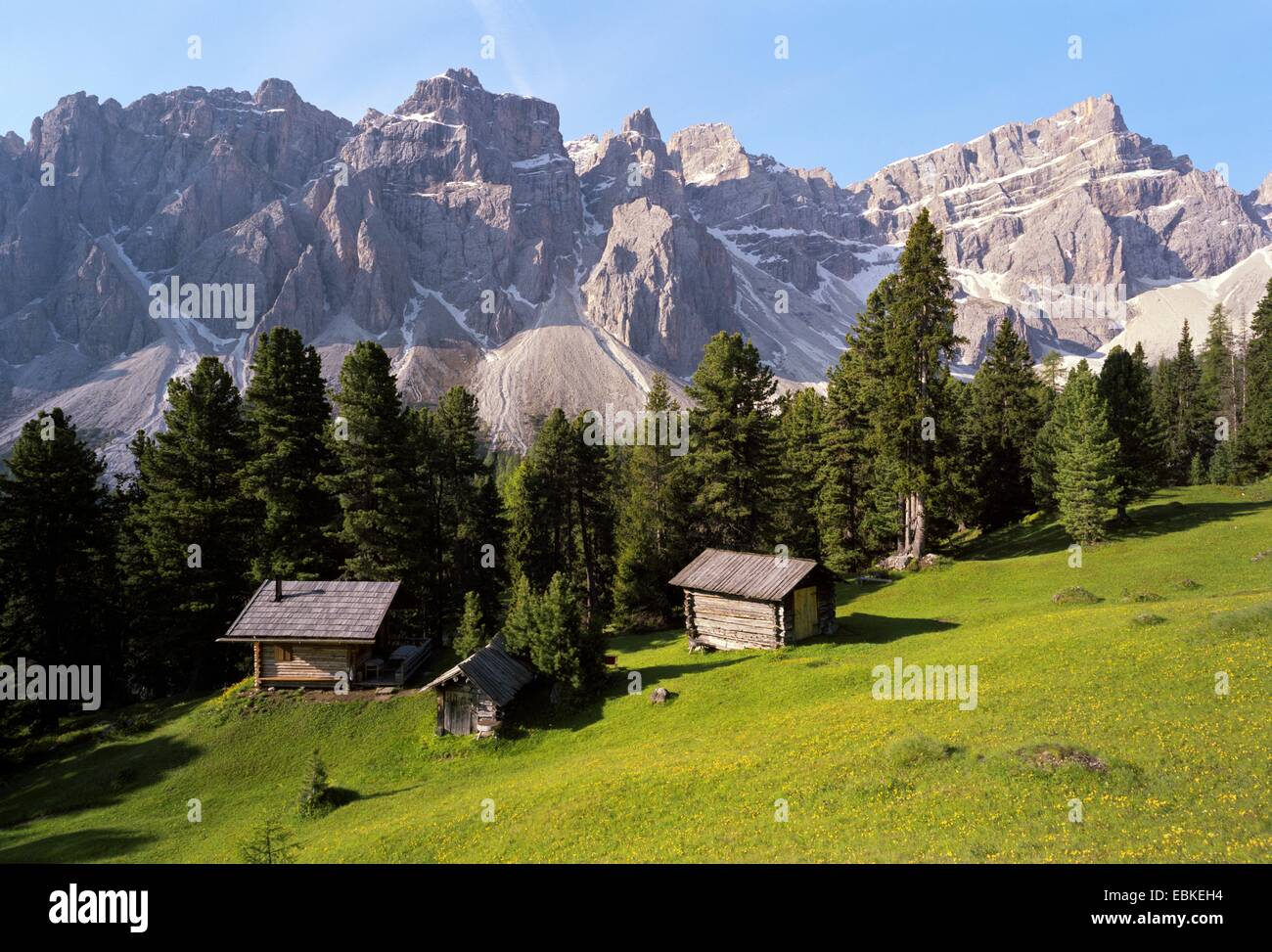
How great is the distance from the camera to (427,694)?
3161cm

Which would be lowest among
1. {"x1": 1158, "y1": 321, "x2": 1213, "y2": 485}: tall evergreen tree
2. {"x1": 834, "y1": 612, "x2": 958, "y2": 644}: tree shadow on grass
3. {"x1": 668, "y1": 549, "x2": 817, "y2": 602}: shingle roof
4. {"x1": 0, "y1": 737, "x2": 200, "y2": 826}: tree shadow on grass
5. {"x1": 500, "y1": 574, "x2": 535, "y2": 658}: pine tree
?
{"x1": 0, "y1": 737, "x2": 200, "y2": 826}: tree shadow on grass

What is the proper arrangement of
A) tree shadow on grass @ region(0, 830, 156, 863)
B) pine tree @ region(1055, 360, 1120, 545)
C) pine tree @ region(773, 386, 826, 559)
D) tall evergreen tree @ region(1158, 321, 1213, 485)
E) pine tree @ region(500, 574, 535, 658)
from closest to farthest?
tree shadow on grass @ region(0, 830, 156, 863)
pine tree @ region(500, 574, 535, 658)
pine tree @ region(1055, 360, 1120, 545)
pine tree @ region(773, 386, 826, 559)
tall evergreen tree @ region(1158, 321, 1213, 485)

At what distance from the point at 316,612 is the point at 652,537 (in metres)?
23.6

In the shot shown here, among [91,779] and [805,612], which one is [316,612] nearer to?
[91,779]

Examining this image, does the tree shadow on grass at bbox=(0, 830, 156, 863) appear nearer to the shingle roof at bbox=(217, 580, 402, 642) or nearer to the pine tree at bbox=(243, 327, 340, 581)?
the shingle roof at bbox=(217, 580, 402, 642)

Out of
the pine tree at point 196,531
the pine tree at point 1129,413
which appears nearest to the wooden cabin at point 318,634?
the pine tree at point 196,531

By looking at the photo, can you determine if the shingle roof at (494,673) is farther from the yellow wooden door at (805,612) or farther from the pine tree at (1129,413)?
the pine tree at (1129,413)

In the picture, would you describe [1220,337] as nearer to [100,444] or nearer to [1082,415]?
[1082,415]

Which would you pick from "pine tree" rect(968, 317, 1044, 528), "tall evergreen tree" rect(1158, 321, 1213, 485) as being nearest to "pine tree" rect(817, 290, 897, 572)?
"pine tree" rect(968, 317, 1044, 528)

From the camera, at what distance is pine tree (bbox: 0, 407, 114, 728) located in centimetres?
3725

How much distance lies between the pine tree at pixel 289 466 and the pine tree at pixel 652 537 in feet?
64.6

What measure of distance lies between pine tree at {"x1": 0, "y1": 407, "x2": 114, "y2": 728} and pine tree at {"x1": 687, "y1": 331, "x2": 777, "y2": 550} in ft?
125

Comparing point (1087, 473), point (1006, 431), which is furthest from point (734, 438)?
point (1006, 431)

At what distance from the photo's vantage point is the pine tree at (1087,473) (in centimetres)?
4000
